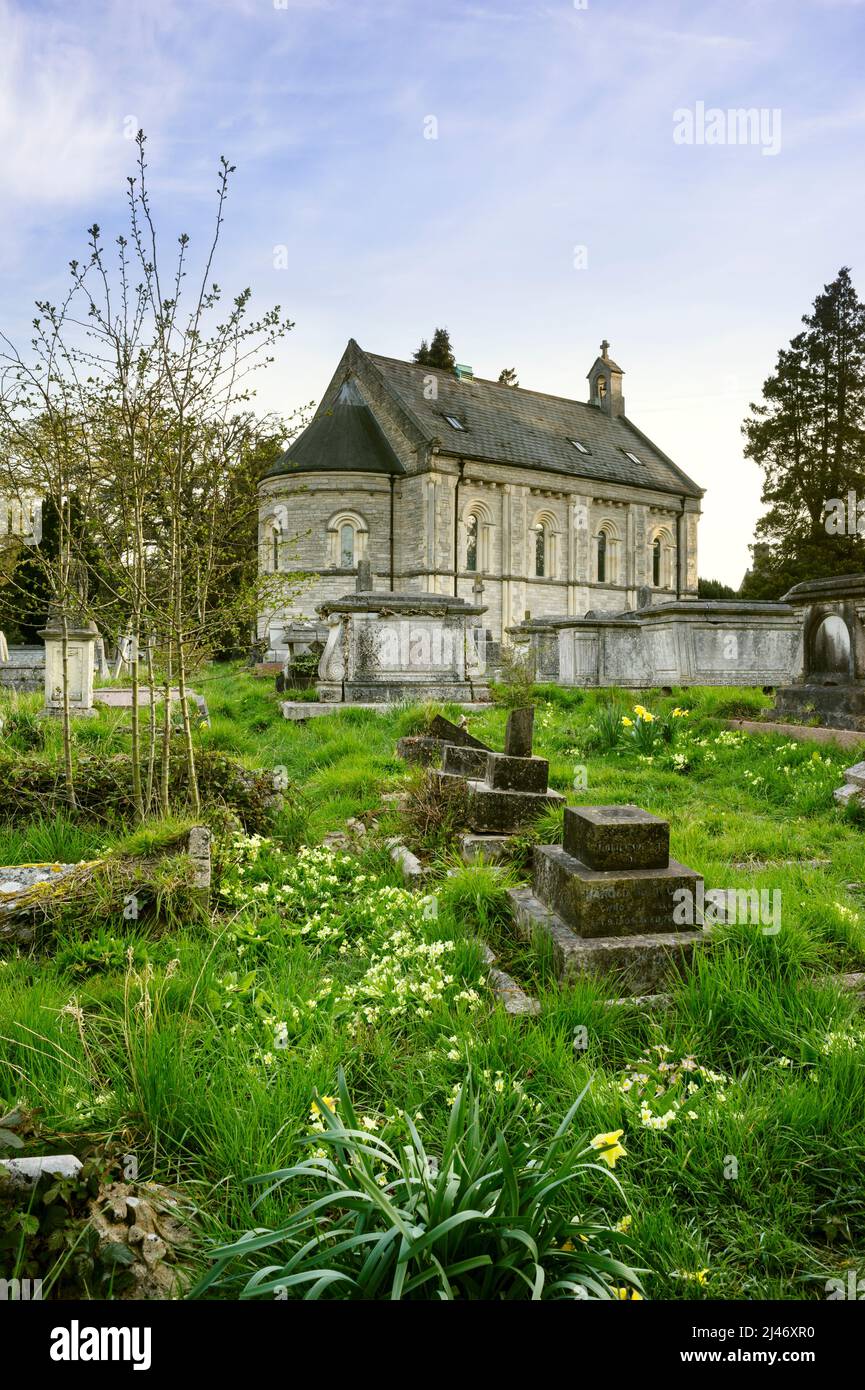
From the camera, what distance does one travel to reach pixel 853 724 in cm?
696

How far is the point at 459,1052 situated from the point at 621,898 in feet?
3.22

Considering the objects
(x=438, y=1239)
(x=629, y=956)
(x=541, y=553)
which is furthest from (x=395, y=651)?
(x=541, y=553)

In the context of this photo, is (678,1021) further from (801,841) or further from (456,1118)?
(801,841)

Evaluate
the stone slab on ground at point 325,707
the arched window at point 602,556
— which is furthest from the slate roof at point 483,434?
the stone slab on ground at point 325,707

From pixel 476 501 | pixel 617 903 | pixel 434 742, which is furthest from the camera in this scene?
pixel 476 501

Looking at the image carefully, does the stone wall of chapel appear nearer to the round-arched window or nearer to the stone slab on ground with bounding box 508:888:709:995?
the round-arched window

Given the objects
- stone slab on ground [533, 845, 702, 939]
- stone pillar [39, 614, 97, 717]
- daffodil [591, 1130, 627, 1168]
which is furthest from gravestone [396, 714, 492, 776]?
stone pillar [39, 614, 97, 717]

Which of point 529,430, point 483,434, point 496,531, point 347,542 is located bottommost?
point 347,542

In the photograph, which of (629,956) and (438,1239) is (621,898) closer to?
(629,956)

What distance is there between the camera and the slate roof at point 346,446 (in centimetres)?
2753

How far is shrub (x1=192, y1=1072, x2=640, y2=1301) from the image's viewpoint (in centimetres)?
152

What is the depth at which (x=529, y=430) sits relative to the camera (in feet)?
107

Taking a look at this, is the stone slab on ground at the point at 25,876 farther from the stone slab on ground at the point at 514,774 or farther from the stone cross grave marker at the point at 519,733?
the stone cross grave marker at the point at 519,733
